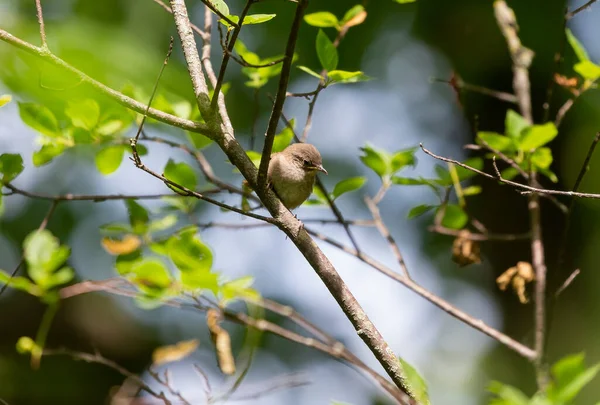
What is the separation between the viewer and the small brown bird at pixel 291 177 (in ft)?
11.2

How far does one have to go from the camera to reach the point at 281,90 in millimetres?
1638

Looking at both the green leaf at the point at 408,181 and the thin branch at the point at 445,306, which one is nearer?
the thin branch at the point at 445,306

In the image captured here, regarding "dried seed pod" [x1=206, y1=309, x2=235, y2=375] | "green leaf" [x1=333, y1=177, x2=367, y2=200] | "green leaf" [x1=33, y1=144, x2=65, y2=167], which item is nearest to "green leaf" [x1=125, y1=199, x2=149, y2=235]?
"green leaf" [x1=33, y1=144, x2=65, y2=167]

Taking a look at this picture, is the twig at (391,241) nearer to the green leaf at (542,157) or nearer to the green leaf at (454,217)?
the green leaf at (454,217)

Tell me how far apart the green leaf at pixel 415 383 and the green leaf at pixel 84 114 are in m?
1.41

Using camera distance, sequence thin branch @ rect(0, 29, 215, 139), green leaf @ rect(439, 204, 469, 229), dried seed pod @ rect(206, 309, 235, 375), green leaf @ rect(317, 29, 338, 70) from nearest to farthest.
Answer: thin branch @ rect(0, 29, 215, 139), green leaf @ rect(317, 29, 338, 70), dried seed pod @ rect(206, 309, 235, 375), green leaf @ rect(439, 204, 469, 229)

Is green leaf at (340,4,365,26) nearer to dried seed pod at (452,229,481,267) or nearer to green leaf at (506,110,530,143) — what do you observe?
green leaf at (506,110,530,143)

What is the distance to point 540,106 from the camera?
536cm

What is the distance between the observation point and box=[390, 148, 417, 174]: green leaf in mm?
2844

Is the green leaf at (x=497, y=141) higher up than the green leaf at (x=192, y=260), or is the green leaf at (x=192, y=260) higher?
the green leaf at (x=497, y=141)

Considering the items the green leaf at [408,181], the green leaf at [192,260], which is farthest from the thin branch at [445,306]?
the green leaf at [192,260]

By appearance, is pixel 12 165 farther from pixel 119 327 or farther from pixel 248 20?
pixel 119 327

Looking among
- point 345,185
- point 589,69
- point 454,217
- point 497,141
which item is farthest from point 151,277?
point 589,69

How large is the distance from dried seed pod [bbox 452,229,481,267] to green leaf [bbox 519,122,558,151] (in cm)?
55
